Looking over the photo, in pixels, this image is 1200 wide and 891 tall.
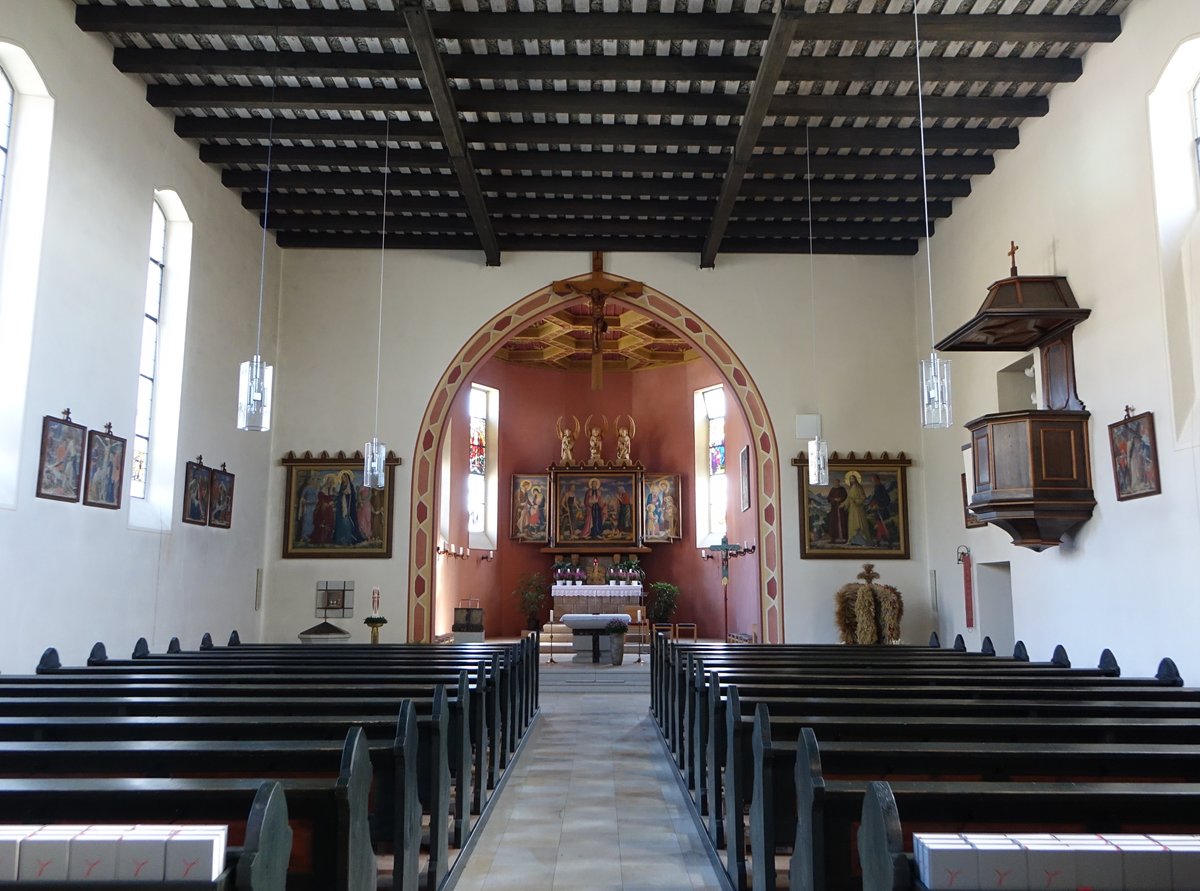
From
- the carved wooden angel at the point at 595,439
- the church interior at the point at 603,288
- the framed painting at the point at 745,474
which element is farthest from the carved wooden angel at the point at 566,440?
the framed painting at the point at 745,474

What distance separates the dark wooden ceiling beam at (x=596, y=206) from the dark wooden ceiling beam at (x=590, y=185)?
1.54 feet

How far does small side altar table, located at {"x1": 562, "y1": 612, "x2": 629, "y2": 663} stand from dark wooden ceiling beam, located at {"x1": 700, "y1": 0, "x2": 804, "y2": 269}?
566 cm

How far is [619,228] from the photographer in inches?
515

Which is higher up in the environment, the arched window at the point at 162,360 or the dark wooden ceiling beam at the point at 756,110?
the dark wooden ceiling beam at the point at 756,110

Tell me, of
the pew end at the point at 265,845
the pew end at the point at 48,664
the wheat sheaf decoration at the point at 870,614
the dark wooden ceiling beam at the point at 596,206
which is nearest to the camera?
the pew end at the point at 265,845

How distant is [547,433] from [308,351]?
7.35 metres

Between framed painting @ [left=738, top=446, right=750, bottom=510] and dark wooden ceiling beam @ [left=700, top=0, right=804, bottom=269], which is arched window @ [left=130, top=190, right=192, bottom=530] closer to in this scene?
dark wooden ceiling beam @ [left=700, top=0, right=804, bottom=269]

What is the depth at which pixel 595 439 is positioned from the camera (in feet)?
63.3

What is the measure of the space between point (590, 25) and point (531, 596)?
1197cm

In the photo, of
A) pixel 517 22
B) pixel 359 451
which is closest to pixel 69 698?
pixel 517 22

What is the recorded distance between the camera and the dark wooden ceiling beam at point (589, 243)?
13562mm

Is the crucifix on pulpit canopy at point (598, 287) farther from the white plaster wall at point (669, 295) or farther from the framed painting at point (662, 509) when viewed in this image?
the framed painting at point (662, 509)

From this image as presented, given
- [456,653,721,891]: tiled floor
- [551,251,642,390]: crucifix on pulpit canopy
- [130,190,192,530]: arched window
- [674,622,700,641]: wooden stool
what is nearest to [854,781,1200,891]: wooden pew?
[456,653,721,891]: tiled floor

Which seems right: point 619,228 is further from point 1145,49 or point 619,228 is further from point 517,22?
point 1145,49
